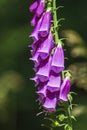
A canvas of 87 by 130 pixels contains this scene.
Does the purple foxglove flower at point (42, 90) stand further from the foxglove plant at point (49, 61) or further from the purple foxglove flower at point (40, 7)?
the purple foxglove flower at point (40, 7)

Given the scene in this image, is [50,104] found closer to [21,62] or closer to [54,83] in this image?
[54,83]

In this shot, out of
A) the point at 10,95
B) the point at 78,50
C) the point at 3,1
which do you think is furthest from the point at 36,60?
the point at 3,1

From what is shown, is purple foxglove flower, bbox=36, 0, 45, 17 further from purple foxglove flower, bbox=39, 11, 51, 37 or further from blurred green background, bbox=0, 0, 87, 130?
blurred green background, bbox=0, 0, 87, 130

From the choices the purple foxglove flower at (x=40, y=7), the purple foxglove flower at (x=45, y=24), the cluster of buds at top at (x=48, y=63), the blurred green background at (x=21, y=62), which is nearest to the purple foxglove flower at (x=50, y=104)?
the cluster of buds at top at (x=48, y=63)

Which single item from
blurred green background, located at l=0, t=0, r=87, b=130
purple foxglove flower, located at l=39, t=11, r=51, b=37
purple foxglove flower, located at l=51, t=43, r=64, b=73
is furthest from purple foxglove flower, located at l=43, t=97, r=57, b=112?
blurred green background, located at l=0, t=0, r=87, b=130

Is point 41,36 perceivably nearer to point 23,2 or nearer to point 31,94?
point 31,94

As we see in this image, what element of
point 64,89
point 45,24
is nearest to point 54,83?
point 64,89

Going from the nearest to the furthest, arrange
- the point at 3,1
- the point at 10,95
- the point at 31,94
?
the point at 10,95, the point at 31,94, the point at 3,1
